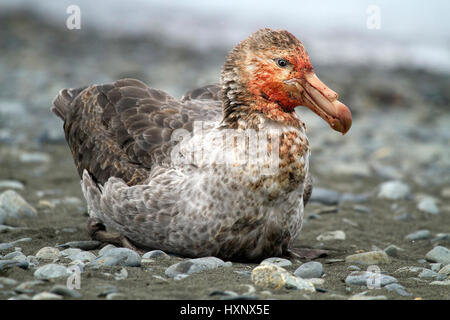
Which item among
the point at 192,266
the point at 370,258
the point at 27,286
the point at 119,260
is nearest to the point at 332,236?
the point at 370,258

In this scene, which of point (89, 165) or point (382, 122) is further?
point (382, 122)

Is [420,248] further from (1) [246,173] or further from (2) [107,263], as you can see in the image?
(2) [107,263]

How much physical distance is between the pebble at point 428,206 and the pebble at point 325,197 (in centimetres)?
100

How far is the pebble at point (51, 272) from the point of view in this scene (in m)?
4.57

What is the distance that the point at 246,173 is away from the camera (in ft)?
17.3

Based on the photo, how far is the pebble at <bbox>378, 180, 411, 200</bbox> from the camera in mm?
8953

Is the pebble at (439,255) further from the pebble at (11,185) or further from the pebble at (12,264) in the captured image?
the pebble at (11,185)

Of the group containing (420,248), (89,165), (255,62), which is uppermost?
(255,62)

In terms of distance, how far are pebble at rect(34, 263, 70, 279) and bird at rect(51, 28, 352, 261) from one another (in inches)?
42.2

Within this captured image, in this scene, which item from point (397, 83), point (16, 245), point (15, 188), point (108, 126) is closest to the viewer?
point (16, 245)

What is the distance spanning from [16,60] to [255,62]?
1282cm

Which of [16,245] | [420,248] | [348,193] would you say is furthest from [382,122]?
[16,245]

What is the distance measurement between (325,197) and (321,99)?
3.51 meters

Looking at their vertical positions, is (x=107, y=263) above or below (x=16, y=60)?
below
